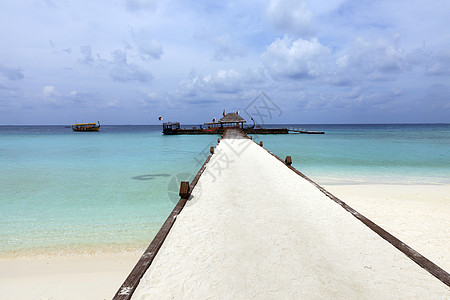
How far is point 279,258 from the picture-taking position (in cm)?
382

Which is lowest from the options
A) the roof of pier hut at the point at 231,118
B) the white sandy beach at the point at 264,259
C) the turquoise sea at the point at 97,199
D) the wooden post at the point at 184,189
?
the turquoise sea at the point at 97,199

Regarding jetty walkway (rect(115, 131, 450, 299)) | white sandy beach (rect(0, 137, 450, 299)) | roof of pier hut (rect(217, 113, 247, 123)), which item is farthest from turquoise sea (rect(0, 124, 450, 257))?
roof of pier hut (rect(217, 113, 247, 123))

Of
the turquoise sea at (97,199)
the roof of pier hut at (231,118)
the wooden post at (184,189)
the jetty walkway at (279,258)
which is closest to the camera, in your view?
the jetty walkway at (279,258)

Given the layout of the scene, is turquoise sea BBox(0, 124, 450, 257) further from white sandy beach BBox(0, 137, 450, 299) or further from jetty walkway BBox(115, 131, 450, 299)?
jetty walkway BBox(115, 131, 450, 299)

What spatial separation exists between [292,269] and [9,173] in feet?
71.2

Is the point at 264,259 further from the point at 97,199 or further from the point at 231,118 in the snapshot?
the point at 231,118

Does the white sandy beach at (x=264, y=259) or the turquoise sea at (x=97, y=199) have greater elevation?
the white sandy beach at (x=264, y=259)

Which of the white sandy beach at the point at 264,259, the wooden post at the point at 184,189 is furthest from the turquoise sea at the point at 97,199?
the wooden post at the point at 184,189

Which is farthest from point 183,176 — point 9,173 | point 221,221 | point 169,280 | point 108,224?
point 9,173

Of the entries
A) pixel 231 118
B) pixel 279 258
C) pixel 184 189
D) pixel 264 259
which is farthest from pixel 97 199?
pixel 231 118

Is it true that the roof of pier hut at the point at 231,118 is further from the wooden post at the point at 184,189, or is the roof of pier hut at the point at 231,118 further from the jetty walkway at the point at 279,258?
the jetty walkway at the point at 279,258

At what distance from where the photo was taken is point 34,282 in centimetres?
454

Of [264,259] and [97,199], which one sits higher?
[264,259]

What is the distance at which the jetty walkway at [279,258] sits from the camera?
3119 mm
